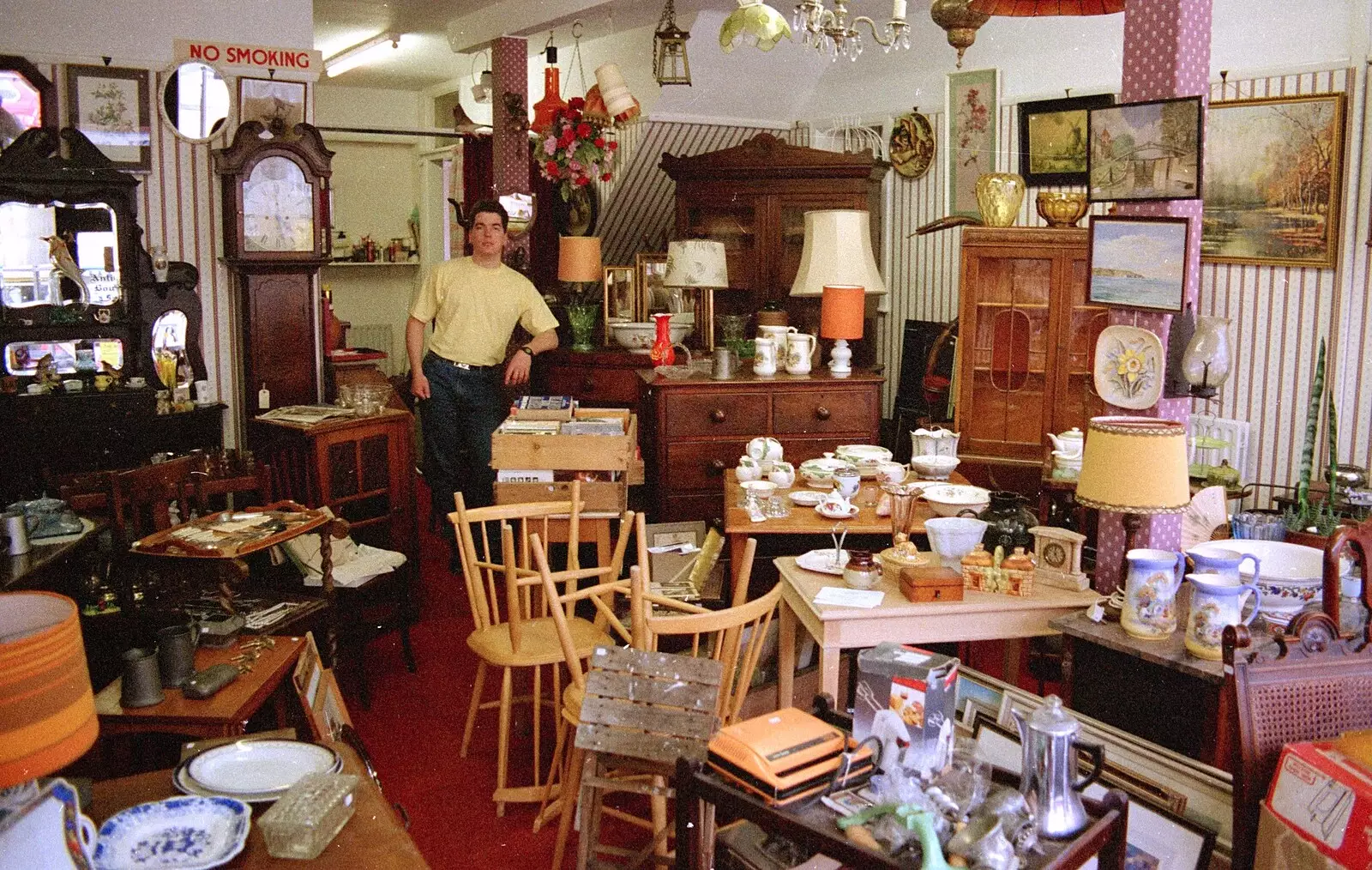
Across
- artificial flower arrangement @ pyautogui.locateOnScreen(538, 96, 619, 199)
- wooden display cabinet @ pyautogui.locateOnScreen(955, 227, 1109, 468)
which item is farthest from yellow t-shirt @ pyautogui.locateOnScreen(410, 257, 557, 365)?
wooden display cabinet @ pyautogui.locateOnScreen(955, 227, 1109, 468)

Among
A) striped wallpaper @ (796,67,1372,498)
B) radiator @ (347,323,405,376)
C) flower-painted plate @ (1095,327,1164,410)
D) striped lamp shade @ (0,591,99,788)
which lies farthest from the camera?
radiator @ (347,323,405,376)

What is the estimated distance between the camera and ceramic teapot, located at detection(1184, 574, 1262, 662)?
2.93 meters

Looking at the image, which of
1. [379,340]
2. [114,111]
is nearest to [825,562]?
[114,111]

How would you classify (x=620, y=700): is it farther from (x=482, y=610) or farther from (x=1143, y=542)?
(x=1143, y=542)

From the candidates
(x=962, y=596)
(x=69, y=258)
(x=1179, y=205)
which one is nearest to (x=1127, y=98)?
(x=1179, y=205)

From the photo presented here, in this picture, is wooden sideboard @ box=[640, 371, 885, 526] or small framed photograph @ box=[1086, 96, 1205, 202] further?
wooden sideboard @ box=[640, 371, 885, 526]

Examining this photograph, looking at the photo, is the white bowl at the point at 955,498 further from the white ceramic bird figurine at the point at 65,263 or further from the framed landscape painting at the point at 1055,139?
the white ceramic bird figurine at the point at 65,263

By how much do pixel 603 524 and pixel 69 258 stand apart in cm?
314

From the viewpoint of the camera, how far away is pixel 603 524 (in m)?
4.68

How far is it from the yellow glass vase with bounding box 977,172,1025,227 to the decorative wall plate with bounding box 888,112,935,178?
1.52 meters

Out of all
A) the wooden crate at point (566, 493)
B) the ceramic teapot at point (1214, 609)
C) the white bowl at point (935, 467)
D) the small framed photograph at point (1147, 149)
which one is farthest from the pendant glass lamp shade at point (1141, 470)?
the wooden crate at point (566, 493)

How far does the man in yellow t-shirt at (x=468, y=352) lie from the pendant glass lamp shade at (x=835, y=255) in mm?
1477

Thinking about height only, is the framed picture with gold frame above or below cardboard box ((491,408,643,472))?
above

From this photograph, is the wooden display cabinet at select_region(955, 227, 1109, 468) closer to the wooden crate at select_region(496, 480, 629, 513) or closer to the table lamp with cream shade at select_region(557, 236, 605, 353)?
the table lamp with cream shade at select_region(557, 236, 605, 353)
